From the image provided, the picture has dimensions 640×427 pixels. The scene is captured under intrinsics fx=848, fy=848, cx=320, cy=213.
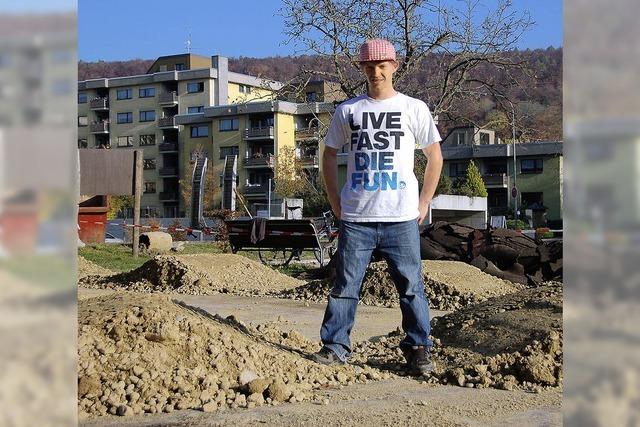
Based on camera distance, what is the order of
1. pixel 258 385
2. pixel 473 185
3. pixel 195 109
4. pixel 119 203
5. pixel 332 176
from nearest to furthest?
pixel 258 385 < pixel 332 176 < pixel 473 185 < pixel 119 203 < pixel 195 109

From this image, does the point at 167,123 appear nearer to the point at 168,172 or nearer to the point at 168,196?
the point at 168,172

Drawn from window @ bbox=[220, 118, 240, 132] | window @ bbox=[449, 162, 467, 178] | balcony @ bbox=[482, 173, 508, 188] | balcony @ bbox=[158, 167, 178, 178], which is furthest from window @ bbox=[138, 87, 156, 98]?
balcony @ bbox=[482, 173, 508, 188]

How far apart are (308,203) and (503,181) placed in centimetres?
2619

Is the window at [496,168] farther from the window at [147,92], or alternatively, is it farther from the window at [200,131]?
the window at [147,92]

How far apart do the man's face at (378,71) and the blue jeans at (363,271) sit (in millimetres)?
831

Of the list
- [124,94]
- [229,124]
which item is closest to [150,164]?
[124,94]

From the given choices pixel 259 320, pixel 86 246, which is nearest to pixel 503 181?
pixel 86 246

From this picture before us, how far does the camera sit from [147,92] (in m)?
102

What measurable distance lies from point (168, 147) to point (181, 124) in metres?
3.96

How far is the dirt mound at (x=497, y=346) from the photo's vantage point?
15.5 ft

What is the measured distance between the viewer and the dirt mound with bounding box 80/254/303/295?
12109 millimetres

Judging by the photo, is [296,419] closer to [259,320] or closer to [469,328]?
[469,328]
